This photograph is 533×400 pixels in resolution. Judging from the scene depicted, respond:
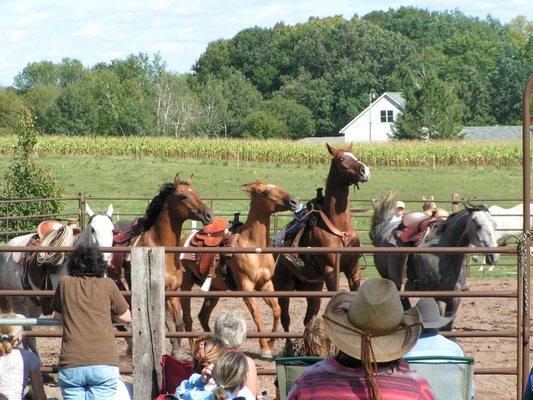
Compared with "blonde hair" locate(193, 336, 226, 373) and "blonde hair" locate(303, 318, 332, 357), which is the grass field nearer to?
"blonde hair" locate(193, 336, 226, 373)

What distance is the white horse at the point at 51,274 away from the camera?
9.27 metres

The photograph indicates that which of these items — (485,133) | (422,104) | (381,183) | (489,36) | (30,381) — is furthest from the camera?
(489,36)

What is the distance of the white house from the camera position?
81.8 metres

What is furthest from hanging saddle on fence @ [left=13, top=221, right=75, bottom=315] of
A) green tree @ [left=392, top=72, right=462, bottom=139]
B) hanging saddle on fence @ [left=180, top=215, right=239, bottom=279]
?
green tree @ [left=392, top=72, right=462, bottom=139]

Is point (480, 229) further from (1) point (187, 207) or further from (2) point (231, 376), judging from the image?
(2) point (231, 376)

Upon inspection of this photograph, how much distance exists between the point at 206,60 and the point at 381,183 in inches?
2582

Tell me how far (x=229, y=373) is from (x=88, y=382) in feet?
4.78

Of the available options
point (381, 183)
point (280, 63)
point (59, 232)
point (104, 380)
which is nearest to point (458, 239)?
point (59, 232)

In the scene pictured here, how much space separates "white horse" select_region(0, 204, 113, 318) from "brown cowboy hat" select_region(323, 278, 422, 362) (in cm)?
594

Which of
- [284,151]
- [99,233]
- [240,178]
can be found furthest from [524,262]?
[284,151]

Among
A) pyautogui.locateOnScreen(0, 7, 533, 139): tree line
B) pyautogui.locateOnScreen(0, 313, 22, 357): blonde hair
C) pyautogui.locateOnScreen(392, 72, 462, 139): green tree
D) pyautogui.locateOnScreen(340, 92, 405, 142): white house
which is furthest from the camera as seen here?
pyautogui.locateOnScreen(340, 92, 405, 142): white house

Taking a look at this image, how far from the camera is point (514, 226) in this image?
810 inches

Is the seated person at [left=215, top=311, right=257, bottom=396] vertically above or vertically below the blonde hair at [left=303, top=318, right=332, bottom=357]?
below

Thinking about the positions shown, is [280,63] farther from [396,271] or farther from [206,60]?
[396,271]
